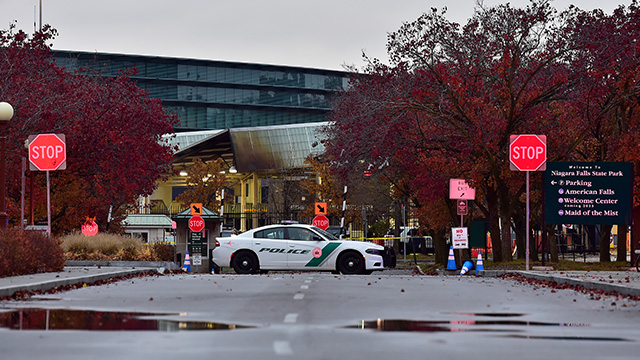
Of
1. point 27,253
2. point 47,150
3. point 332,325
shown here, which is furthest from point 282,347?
point 47,150

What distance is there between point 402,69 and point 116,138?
33.8 feet

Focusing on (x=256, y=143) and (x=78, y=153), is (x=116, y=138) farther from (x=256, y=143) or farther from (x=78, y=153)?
(x=256, y=143)

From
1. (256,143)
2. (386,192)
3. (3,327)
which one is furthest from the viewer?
(256,143)

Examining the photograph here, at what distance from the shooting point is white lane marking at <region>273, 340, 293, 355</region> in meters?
7.80

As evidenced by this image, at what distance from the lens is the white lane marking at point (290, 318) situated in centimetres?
1039

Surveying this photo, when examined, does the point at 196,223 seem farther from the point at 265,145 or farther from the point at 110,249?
the point at 265,145

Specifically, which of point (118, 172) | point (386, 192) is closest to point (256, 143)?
point (386, 192)

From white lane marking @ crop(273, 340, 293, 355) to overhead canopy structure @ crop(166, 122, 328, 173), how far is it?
2932 inches

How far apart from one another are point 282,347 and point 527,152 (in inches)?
Answer: 792

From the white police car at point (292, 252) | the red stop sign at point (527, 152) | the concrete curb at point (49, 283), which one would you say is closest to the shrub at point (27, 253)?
the concrete curb at point (49, 283)

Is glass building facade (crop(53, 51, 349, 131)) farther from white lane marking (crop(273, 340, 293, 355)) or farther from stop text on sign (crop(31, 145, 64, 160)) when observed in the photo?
white lane marking (crop(273, 340, 293, 355))

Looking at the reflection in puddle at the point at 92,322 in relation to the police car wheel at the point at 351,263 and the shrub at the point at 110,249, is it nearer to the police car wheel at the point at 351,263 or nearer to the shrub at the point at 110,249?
the police car wheel at the point at 351,263

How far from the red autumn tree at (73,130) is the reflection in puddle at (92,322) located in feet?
71.9

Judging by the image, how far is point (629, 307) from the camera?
13430mm
